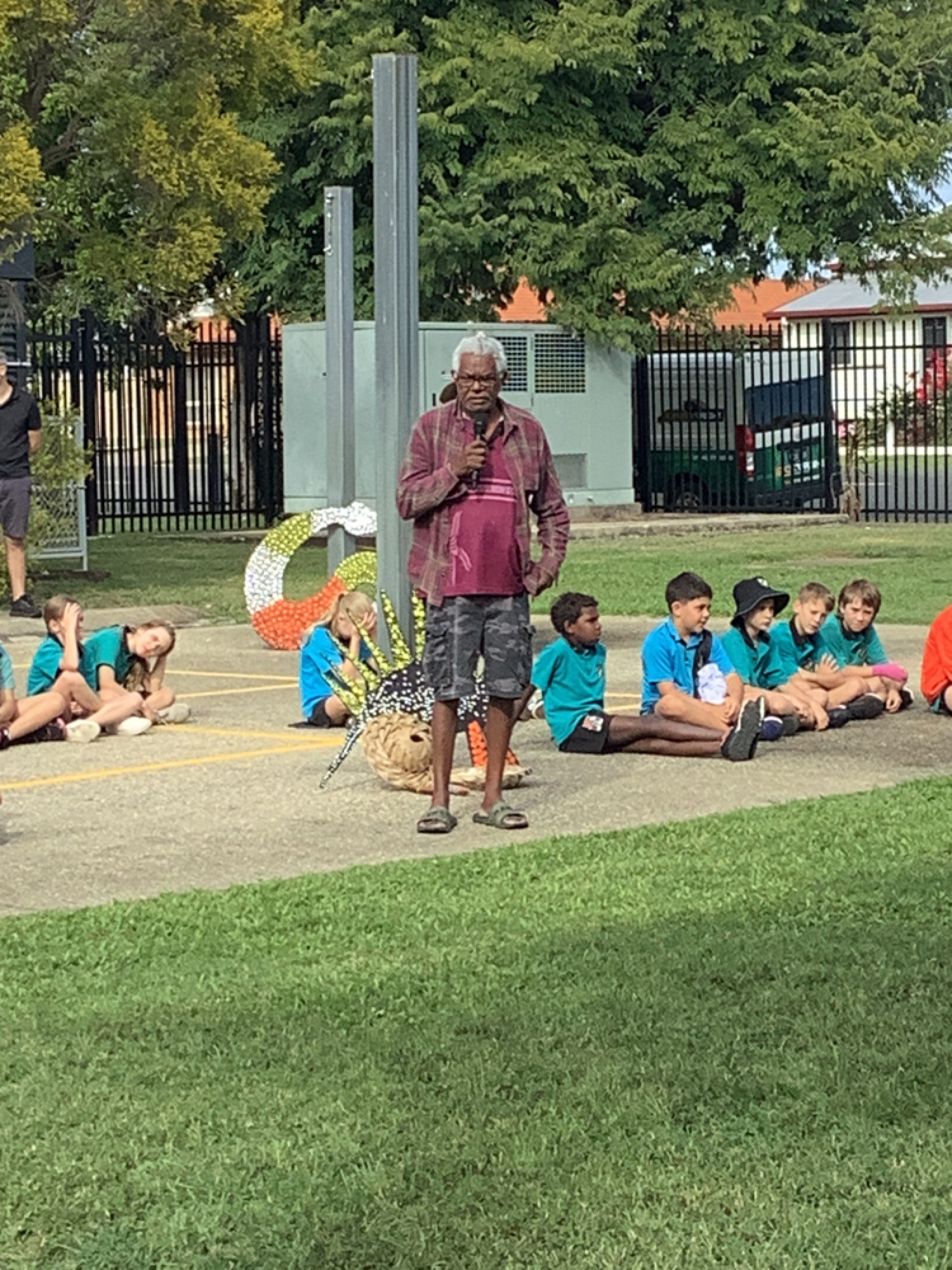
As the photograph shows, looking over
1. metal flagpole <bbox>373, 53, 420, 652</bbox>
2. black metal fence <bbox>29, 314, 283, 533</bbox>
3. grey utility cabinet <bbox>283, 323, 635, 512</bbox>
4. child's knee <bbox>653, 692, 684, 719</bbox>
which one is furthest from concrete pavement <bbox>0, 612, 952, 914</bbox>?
black metal fence <bbox>29, 314, 283, 533</bbox>

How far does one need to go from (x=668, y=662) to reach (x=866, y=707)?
133 centimetres

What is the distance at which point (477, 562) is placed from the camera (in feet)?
28.5

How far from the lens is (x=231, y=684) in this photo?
13977mm

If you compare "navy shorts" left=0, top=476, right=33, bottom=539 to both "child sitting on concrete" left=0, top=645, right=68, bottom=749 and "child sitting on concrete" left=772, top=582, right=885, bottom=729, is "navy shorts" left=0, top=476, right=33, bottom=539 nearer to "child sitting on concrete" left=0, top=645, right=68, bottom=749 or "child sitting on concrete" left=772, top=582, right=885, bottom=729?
"child sitting on concrete" left=0, top=645, right=68, bottom=749

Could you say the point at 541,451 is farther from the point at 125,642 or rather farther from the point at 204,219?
the point at 204,219

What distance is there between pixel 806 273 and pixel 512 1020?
27.8 meters

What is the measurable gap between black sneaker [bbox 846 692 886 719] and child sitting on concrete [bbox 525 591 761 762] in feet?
4.31

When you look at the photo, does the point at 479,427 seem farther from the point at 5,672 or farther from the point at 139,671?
the point at 139,671

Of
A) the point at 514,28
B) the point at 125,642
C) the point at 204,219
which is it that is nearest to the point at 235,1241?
the point at 125,642

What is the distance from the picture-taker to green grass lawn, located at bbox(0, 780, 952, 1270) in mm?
4348

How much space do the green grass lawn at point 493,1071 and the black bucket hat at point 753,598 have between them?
144 inches

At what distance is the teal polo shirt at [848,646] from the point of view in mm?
12164

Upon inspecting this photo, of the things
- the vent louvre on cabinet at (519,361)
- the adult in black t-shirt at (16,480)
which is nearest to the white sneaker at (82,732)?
the adult in black t-shirt at (16,480)

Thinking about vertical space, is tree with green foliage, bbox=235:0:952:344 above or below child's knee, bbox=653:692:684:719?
above
